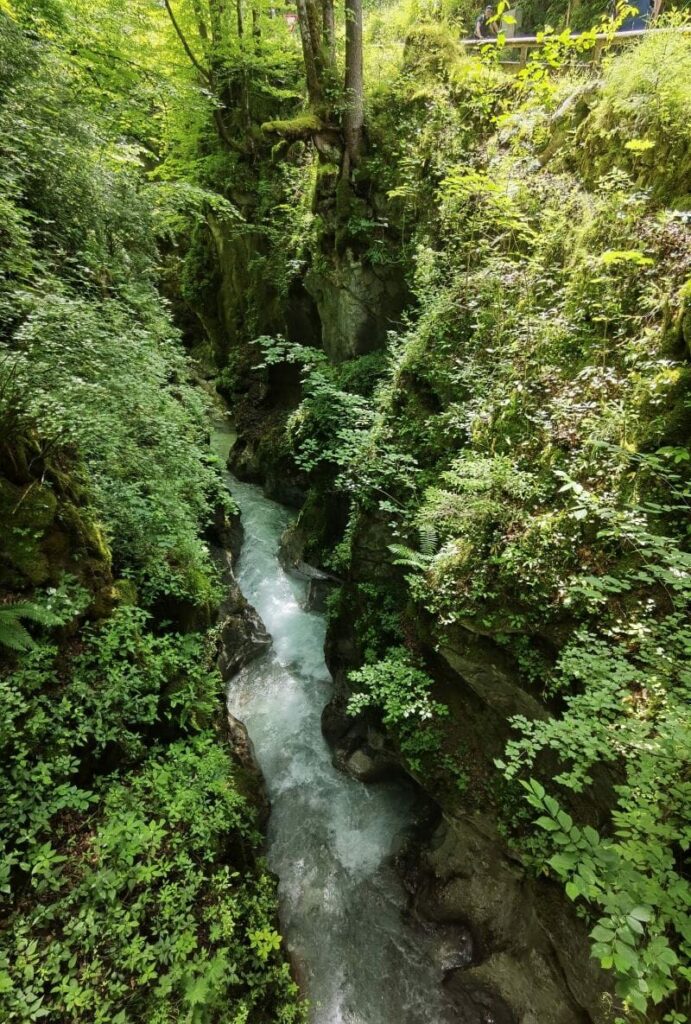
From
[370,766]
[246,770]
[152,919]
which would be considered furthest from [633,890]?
[246,770]

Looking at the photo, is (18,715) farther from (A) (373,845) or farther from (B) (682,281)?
(B) (682,281)

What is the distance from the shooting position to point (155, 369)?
641cm

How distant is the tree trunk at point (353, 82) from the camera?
8.27m

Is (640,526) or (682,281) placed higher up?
(682,281)

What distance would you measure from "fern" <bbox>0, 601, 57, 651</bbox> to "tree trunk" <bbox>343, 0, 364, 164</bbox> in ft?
34.1

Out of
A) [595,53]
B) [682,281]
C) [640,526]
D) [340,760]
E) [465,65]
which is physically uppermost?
[465,65]

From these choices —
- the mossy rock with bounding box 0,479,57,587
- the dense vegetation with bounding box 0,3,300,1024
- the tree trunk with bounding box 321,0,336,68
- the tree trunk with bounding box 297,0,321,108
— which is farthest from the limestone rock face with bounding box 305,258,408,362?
the mossy rock with bounding box 0,479,57,587

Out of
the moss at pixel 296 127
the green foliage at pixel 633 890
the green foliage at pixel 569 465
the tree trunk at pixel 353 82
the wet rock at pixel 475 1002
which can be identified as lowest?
the wet rock at pixel 475 1002

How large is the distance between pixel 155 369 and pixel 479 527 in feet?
16.4

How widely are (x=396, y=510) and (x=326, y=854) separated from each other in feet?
15.6

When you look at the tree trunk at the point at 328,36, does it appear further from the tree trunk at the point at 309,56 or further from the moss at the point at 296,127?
the moss at the point at 296,127

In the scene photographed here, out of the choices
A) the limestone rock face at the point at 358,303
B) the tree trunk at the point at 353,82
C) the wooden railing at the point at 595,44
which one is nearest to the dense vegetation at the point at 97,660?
the limestone rock face at the point at 358,303

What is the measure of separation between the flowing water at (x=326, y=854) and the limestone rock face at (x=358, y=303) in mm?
6262

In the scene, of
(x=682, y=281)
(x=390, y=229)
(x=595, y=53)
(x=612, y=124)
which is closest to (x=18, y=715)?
(x=682, y=281)
